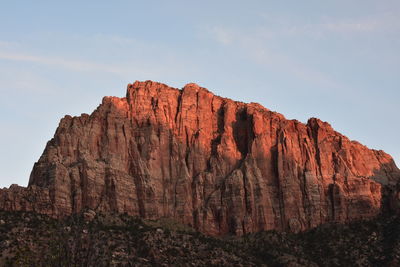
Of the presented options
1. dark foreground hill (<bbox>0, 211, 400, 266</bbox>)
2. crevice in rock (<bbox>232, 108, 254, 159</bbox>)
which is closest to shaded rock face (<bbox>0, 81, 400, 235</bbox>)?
crevice in rock (<bbox>232, 108, 254, 159</bbox>)

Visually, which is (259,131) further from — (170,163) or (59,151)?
(59,151)

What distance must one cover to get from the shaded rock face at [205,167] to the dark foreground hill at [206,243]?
420cm

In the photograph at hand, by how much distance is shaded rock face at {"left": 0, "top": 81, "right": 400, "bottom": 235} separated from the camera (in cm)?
14150

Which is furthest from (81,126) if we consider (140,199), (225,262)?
(225,262)

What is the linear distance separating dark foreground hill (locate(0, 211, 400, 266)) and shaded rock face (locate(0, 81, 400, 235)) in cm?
420

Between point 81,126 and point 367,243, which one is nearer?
point 367,243

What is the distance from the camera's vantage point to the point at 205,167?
513ft

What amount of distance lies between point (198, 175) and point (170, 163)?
18.0 feet

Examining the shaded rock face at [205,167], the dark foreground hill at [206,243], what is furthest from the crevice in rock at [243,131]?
the dark foreground hill at [206,243]

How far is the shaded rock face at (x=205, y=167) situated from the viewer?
464 feet

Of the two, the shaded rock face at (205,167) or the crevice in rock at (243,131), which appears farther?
the crevice in rock at (243,131)

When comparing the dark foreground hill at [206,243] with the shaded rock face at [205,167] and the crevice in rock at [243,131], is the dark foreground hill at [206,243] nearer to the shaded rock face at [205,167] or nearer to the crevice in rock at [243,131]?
the shaded rock face at [205,167]

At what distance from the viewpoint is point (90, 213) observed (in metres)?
134

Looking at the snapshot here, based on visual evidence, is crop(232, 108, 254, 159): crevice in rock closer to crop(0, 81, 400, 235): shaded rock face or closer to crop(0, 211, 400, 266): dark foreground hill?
crop(0, 81, 400, 235): shaded rock face
